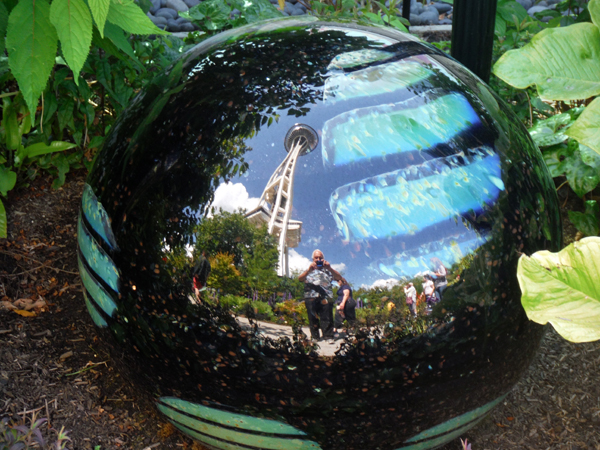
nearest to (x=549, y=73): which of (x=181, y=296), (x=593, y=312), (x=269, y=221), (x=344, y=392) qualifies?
(x=593, y=312)

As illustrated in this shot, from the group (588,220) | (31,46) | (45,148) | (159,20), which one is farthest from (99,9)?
(159,20)

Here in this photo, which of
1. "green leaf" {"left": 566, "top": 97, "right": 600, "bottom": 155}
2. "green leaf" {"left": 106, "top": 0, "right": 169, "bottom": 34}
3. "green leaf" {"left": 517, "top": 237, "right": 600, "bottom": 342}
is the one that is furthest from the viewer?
"green leaf" {"left": 106, "top": 0, "right": 169, "bottom": 34}

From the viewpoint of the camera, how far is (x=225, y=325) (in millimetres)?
1496

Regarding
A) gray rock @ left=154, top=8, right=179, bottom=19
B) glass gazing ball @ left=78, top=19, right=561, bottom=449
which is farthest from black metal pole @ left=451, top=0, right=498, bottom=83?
gray rock @ left=154, top=8, right=179, bottom=19

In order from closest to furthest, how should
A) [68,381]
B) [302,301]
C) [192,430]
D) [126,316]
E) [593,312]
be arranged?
1. [593,312]
2. [302,301]
3. [126,316]
4. [192,430]
5. [68,381]

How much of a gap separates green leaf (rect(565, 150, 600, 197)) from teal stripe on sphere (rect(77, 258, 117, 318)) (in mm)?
1859

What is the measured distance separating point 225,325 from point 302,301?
0.69 feet

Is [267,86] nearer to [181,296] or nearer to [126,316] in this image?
[181,296]

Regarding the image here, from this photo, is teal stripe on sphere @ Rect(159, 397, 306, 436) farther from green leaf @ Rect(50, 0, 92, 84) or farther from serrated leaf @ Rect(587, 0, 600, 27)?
serrated leaf @ Rect(587, 0, 600, 27)

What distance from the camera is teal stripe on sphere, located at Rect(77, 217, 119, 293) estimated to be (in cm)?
168

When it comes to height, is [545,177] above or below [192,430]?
above

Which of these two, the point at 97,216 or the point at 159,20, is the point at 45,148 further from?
the point at 159,20

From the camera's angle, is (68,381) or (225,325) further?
(68,381)

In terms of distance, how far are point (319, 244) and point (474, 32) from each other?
4.98 feet
